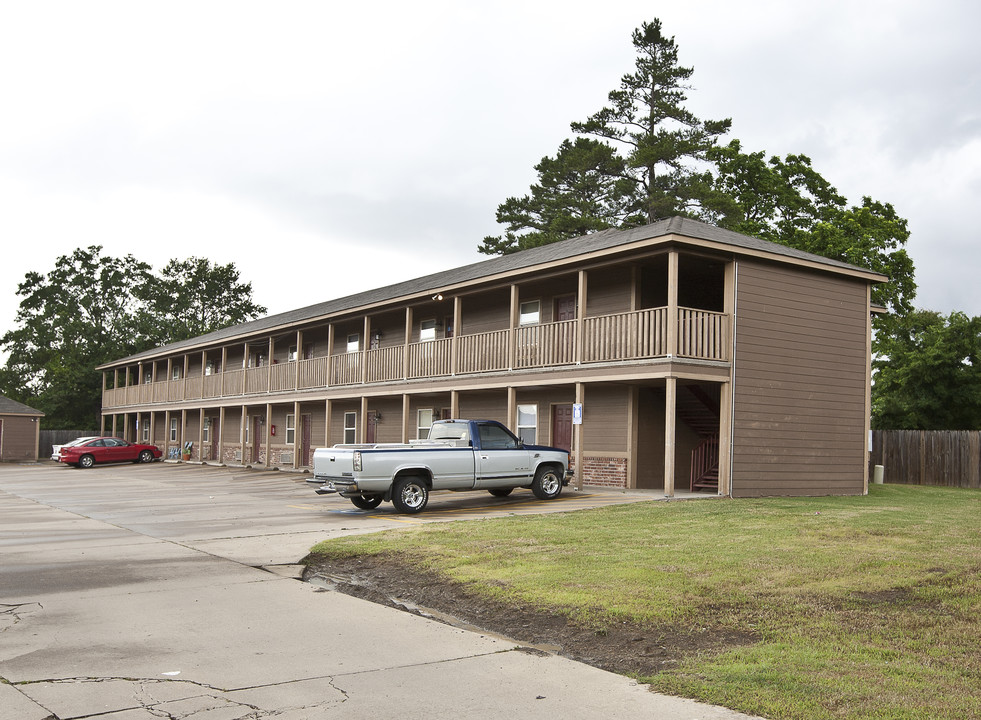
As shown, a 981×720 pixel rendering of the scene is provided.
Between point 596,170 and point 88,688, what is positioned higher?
point 596,170

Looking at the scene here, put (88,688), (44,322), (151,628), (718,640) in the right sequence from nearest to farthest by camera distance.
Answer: (88,688), (718,640), (151,628), (44,322)

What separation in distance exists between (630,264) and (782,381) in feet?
14.9

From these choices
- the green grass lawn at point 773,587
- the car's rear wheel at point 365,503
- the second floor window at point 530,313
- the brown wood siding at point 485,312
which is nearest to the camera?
the green grass lawn at point 773,587

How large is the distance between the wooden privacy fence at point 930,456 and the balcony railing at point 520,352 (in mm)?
14409

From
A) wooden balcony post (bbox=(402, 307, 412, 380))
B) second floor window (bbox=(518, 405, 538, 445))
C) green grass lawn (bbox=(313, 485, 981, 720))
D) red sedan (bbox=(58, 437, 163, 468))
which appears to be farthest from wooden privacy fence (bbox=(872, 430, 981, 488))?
red sedan (bbox=(58, 437, 163, 468))

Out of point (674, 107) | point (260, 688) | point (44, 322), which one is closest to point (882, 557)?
point (260, 688)

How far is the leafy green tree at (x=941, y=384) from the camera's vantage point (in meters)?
37.2

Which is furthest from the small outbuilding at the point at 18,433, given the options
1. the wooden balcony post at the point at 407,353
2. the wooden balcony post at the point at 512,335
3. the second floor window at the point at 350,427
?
the wooden balcony post at the point at 512,335

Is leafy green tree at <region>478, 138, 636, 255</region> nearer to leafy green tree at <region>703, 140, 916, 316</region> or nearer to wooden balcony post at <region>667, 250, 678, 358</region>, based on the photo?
leafy green tree at <region>703, 140, 916, 316</region>

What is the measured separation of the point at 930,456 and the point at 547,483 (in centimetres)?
1777

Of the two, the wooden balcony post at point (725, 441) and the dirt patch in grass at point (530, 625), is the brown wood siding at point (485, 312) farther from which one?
the dirt patch in grass at point (530, 625)

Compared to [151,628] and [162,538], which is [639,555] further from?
[162,538]

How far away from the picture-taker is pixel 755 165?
43562 millimetres

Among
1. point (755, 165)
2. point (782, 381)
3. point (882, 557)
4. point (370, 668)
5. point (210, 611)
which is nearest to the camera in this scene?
point (370, 668)
